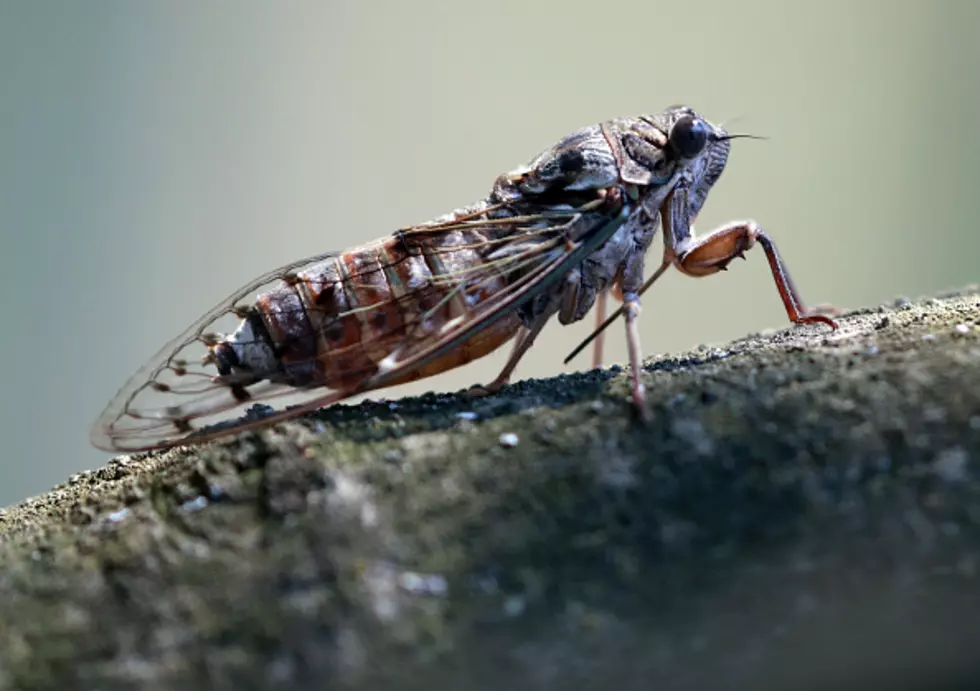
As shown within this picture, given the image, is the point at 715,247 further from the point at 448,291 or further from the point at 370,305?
the point at 370,305

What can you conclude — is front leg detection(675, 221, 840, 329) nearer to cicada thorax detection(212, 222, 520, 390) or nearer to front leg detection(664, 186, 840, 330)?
front leg detection(664, 186, 840, 330)

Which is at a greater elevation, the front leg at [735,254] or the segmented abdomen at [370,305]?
the segmented abdomen at [370,305]

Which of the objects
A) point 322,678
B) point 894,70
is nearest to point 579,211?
point 322,678

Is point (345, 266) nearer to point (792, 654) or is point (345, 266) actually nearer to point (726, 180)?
point (792, 654)

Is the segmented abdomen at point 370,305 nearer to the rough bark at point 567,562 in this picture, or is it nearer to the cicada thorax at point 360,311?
the cicada thorax at point 360,311

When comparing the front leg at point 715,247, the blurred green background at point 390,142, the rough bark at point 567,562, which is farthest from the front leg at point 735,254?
the blurred green background at point 390,142

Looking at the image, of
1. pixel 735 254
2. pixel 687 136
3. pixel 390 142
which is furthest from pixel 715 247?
pixel 390 142

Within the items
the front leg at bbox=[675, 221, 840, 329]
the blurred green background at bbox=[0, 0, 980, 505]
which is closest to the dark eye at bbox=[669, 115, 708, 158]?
the front leg at bbox=[675, 221, 840, 329]
